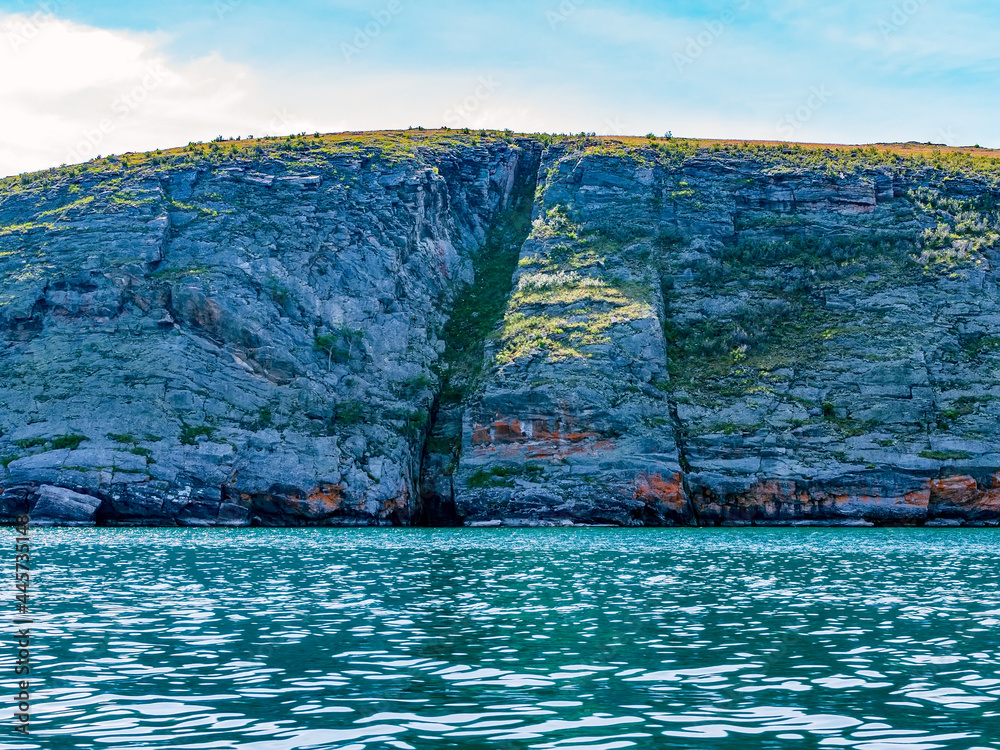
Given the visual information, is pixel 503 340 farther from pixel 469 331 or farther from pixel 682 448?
pixel 682 448

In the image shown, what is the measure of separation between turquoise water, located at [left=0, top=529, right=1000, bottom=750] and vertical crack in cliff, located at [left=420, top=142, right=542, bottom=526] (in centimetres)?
3786

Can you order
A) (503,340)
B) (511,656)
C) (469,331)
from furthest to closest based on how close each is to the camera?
(469,331)
(503,340)
(511,656)

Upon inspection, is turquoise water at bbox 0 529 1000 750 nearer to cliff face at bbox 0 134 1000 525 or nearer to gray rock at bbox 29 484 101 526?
gray rock at bbox 29 484 101 526

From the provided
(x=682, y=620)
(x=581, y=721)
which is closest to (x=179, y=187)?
(x=682, y=620)

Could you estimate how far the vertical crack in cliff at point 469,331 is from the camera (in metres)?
70.8

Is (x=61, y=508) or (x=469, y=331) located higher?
(x=469, y=331)

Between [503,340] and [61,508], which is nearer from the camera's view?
[61,508]

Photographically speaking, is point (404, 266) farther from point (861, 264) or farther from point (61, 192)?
point (861, 264)

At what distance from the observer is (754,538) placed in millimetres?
48969

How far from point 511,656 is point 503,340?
64.1 metres

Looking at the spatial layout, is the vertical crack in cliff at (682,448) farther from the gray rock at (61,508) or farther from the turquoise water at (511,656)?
the gray rock at (61,508)

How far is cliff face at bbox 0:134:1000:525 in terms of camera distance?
64.1 metres

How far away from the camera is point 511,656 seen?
15.6m

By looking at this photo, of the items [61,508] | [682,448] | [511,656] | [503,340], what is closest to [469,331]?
[503,340]
